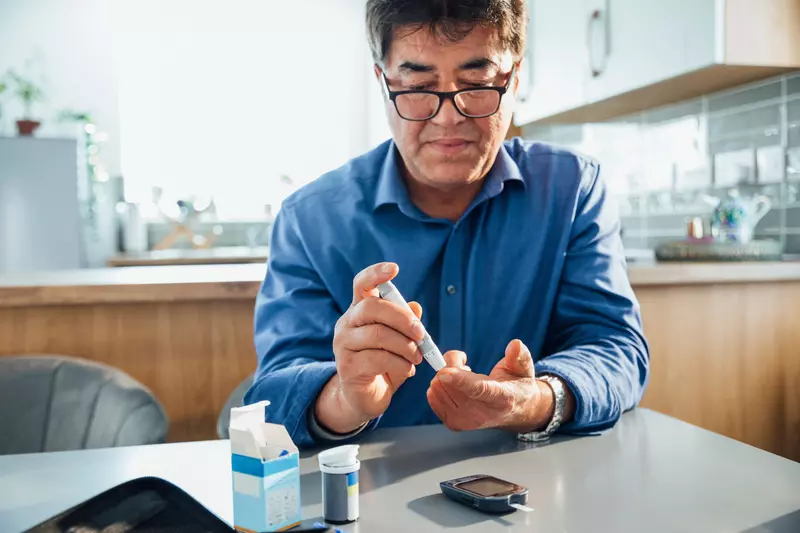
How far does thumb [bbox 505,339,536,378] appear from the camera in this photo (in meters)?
0.95

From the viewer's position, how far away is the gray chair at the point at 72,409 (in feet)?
4.11

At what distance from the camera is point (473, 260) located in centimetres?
129

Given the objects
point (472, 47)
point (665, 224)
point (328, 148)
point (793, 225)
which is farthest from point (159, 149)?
point (472, 47)

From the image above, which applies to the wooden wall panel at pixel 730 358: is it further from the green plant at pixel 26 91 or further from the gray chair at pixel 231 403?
the green plant at pixel 26 91

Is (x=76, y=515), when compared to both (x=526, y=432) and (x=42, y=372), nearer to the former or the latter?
(x=526, y=432)

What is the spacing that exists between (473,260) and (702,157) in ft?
5.27

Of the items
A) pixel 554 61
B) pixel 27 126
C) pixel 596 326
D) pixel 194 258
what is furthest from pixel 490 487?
pixel 27 126

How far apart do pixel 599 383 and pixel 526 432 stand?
0.44 ft

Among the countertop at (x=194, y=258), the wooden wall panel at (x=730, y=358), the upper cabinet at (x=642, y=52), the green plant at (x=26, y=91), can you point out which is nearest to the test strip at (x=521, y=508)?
the wooden wall panel at (x=730, y=358)

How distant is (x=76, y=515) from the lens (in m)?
0.66

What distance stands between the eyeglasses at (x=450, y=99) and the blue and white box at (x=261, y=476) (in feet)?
2.03

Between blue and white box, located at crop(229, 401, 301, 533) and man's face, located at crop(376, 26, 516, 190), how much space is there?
24.3 inches

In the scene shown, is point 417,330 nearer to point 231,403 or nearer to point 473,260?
point 473,260

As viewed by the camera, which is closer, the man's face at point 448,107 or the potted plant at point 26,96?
the man's face at point 448,107
